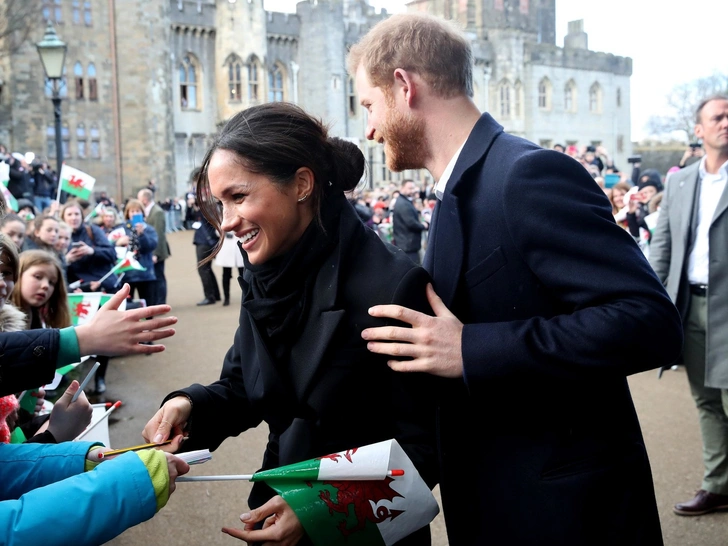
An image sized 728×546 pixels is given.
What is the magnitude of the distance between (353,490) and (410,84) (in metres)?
1.02

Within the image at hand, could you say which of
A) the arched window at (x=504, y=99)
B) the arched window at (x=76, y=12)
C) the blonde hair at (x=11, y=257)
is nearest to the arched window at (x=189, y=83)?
the arched window at (x=76, y=12)

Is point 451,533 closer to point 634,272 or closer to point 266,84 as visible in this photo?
point 634,272

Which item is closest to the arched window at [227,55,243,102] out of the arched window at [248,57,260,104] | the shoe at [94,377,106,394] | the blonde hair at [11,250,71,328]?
the arched window at [248,57,260,104]

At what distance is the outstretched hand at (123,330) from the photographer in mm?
2072

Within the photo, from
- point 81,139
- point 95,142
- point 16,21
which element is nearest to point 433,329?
point 16,21

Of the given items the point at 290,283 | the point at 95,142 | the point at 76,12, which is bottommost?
the point at 290,283

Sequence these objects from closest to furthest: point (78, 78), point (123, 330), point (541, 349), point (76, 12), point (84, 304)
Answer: point (541, 349)
point (123, 330)
point (84, 304)
point (76, 12)
point (78, 78)

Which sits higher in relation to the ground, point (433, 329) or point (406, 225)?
point (433, 329)

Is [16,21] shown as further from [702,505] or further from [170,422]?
[170,422]

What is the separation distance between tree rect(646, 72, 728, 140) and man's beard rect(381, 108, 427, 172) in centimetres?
6859

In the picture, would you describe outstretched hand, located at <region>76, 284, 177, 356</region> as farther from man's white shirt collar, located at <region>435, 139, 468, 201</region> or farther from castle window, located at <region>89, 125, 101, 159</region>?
castle window, located at <region>89, 125, 101, 159</region>

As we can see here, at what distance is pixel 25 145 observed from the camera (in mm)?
30312

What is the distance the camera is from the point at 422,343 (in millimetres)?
1729

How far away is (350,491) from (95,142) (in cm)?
3323
